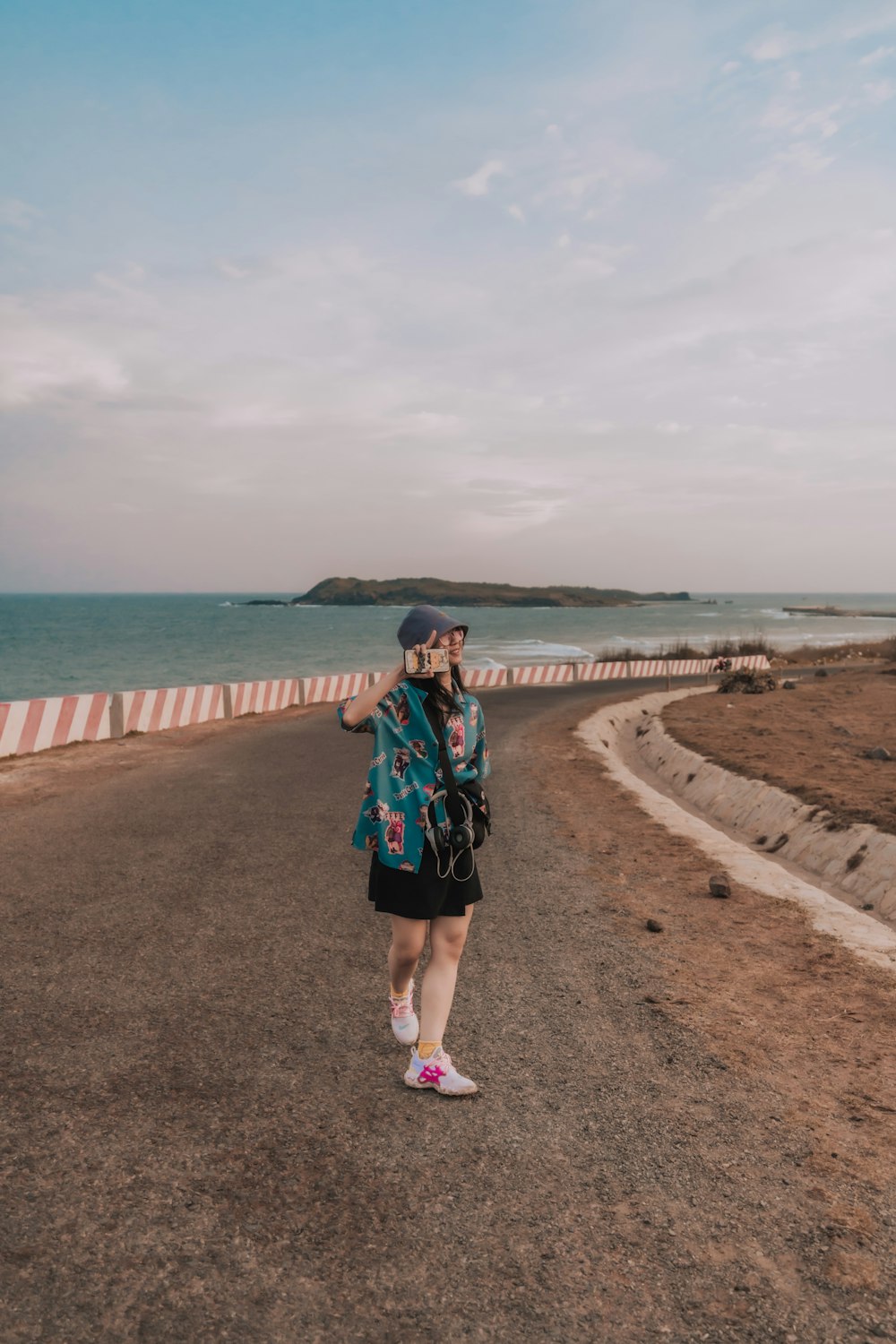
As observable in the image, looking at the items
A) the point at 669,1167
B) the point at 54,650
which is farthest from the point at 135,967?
the point at 54,650

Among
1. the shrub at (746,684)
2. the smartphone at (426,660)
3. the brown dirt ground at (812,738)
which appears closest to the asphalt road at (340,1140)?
the smartphone at (426,660)

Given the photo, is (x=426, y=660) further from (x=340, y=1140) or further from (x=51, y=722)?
(x=51, y=722)

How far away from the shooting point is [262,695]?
71.3 feet

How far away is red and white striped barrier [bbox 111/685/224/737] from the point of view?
53.4 feet

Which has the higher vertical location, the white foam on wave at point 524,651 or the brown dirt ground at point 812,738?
the brown dirt ground at point 812,738

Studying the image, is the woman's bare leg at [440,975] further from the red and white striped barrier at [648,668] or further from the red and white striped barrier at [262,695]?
the red and white striped barrier at [648,668]

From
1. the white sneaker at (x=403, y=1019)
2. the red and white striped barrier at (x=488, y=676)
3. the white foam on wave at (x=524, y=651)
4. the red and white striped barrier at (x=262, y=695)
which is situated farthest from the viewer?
the white foam on wave at (x=524, y=651)

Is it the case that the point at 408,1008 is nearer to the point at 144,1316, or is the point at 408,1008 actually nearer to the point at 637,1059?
the point at 637,1059

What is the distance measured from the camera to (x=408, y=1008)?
402cm

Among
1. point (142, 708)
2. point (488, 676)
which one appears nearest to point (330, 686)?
point (142, 708)

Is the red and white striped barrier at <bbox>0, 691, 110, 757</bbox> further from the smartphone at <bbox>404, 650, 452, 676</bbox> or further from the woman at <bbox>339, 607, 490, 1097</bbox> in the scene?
the smartphone at <bbox>404, 650, 452, 676</bbox>

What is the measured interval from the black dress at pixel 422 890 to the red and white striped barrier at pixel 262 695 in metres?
16.4

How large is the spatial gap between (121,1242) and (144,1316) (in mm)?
339

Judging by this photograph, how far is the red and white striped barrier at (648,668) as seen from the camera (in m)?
42.5
